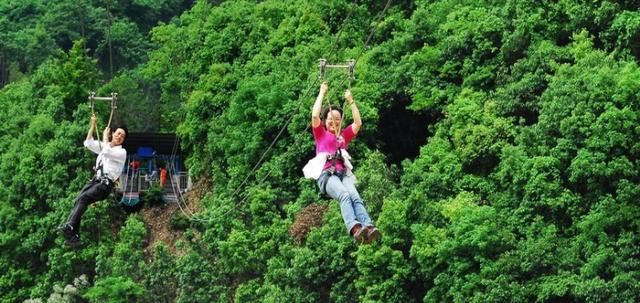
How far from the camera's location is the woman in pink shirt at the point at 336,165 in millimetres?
14758

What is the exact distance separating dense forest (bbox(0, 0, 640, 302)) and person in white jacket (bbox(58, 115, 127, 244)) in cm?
381

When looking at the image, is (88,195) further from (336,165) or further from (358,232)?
(358,232)

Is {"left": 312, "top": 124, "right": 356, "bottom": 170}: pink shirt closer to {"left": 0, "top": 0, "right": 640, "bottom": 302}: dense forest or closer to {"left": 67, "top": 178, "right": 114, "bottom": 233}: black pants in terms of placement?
{"left": 67, "top": 178, "right": 114, "bottom": 233}: black pants

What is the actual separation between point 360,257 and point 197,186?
10064 mm

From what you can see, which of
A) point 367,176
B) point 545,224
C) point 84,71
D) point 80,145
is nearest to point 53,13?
point 84,71

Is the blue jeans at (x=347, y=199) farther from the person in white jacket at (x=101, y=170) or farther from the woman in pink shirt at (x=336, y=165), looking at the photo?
the person in white jacket at (x=101, y=170)

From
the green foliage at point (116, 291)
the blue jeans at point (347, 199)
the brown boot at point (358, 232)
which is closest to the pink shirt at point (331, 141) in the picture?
the blue jeans at point (347, 199)

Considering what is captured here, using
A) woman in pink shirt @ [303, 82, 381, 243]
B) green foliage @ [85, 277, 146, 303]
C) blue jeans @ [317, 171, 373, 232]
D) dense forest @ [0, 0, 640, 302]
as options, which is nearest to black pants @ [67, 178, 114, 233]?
dense forest @ [0, 0, 640, 302]

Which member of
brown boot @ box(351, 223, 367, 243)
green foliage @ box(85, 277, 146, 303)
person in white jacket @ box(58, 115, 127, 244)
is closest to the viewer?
brown boot @ box(351, 223, 367, 243)

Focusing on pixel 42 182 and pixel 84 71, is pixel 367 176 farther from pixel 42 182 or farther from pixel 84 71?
pixel 84 71

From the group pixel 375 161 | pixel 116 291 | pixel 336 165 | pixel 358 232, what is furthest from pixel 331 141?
pixel 116 291

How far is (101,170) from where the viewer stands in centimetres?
1869

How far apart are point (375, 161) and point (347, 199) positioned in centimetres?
1273

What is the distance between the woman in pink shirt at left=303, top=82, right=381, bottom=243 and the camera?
14.8 metres
